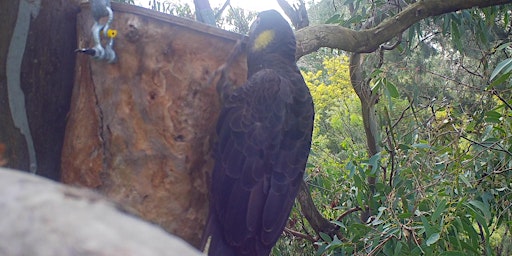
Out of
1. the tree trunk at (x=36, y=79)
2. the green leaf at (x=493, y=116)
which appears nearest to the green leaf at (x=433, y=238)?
the green leaf at (x=493, y=116)

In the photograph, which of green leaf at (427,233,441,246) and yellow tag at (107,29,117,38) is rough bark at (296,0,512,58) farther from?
yellow tag at (107,29,117,38)

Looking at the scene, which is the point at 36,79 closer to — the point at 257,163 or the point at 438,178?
the point at 257,163

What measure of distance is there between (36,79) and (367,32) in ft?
4.39

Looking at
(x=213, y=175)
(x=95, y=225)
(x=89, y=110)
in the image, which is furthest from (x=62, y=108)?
(x=95, y=225)

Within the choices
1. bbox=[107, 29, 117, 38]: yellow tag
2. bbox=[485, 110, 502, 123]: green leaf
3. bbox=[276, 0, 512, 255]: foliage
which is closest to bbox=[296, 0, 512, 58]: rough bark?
bbox=[276, 0, 512, 255]: foliage

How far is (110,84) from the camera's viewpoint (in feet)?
3.90

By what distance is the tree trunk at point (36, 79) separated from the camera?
1.21 metres

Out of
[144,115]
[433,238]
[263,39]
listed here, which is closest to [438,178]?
[433,238]

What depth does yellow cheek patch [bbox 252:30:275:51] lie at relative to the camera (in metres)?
1.47

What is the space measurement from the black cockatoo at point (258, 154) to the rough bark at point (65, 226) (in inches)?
37.2

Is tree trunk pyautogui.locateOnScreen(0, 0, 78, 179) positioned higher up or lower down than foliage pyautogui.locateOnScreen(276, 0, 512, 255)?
higher up

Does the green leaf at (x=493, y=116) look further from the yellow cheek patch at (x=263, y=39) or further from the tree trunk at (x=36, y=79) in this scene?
the tree trunk at (x=36, y=79)

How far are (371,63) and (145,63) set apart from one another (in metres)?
2.57

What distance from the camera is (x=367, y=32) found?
219 cm
